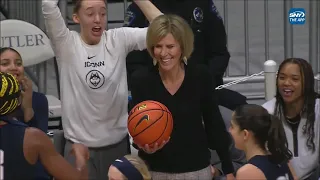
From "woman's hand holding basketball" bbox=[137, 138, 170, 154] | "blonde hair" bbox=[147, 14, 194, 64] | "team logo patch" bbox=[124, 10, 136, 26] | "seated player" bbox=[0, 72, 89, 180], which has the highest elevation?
"team logo patch" bbox=[124, 10, 136, 26]

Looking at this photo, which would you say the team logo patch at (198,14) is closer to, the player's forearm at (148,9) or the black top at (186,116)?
the player's forearm at (148,9)

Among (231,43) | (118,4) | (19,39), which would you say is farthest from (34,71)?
(231,43)

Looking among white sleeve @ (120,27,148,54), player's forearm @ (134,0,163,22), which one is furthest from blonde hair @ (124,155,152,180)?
player's forearm @ (134,0,163,22)

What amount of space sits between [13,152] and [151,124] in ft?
2.87

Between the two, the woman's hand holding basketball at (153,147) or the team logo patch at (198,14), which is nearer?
the woman's hand holding basketball at (153,147)

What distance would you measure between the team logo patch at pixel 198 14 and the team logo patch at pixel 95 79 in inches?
47.3

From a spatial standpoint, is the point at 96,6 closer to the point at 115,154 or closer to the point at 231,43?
the point at 115,154

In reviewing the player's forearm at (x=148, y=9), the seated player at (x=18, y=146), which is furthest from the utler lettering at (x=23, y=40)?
the seated player at (x=18, y=146)

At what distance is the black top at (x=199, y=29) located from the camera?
5172mm

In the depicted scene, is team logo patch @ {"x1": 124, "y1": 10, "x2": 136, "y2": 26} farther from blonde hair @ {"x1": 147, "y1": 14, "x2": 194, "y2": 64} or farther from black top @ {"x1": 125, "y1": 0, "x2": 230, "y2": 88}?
blonde hair @ {"x1": 147, "y1": 14, "x2": 194, "y2": 64}

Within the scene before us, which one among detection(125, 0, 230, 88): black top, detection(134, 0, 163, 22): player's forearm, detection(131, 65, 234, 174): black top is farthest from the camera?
detection(125, 0, 230, 88): black top

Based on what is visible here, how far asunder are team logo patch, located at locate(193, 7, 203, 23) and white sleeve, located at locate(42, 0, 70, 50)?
4.11ft

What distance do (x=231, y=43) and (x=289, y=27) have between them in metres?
1.07

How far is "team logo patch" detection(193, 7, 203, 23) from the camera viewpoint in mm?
5208
